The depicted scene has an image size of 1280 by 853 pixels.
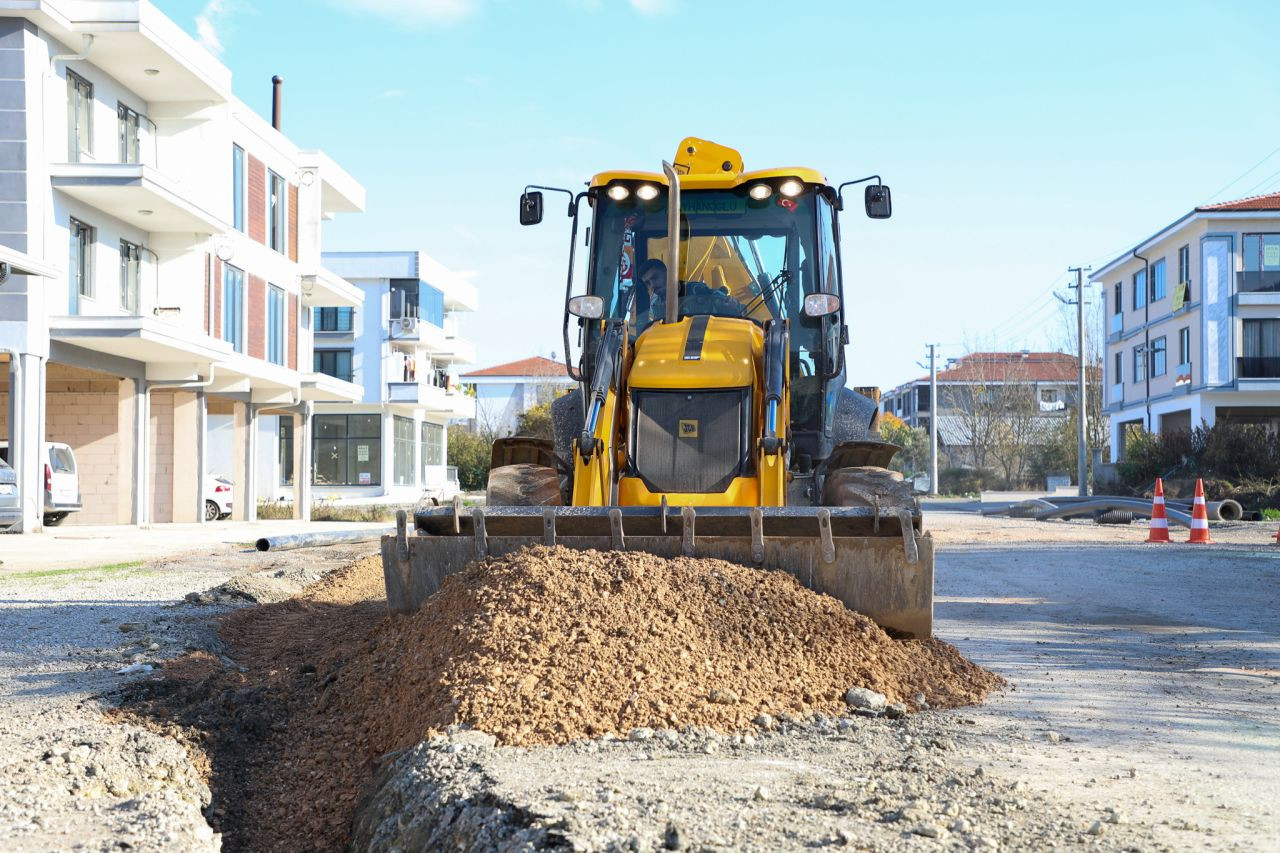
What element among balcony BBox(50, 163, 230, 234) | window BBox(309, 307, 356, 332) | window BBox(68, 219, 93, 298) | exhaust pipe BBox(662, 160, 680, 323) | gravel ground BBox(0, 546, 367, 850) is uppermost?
window BBox(309, 307, 356, 332)

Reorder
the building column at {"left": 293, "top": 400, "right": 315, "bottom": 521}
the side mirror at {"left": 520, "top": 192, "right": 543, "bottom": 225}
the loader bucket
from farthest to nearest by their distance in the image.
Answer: the building column at {"left": 293, "top": 400, "right": 315, "bottom": 521} → the side mirror at {"left": 520, "top": 192, "right": 543, "bottom": 225} → the loader bucket

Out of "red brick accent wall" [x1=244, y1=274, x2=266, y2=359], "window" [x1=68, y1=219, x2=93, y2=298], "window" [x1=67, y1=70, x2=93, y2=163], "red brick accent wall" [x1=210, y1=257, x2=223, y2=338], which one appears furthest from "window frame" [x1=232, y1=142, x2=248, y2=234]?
"window" [x1=68, y1=219, x2=93, y2=298]

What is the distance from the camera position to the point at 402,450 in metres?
57.4

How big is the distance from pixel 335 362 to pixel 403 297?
13.7 ft

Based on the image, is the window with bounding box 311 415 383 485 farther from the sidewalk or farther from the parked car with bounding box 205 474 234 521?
the sidewalk

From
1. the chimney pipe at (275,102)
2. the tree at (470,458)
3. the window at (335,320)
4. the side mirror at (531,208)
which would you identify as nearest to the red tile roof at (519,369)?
the tree at (470,458)

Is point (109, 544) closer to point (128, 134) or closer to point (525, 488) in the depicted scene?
point (128, 134)

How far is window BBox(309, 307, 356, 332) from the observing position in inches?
2165

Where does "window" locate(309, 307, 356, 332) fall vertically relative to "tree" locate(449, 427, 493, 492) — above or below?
above

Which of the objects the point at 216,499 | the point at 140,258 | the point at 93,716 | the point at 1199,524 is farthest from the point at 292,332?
the point at 93,716

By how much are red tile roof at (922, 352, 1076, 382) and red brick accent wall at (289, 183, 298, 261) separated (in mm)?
56214

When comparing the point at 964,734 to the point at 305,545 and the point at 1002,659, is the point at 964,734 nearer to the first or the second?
the point at 1002,659

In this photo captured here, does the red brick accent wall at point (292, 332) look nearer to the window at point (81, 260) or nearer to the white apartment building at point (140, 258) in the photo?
the white apartment building at point (140, 258)

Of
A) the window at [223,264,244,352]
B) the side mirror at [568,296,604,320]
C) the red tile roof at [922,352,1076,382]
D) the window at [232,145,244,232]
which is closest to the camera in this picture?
the side mirror at [568,296,604,320]
